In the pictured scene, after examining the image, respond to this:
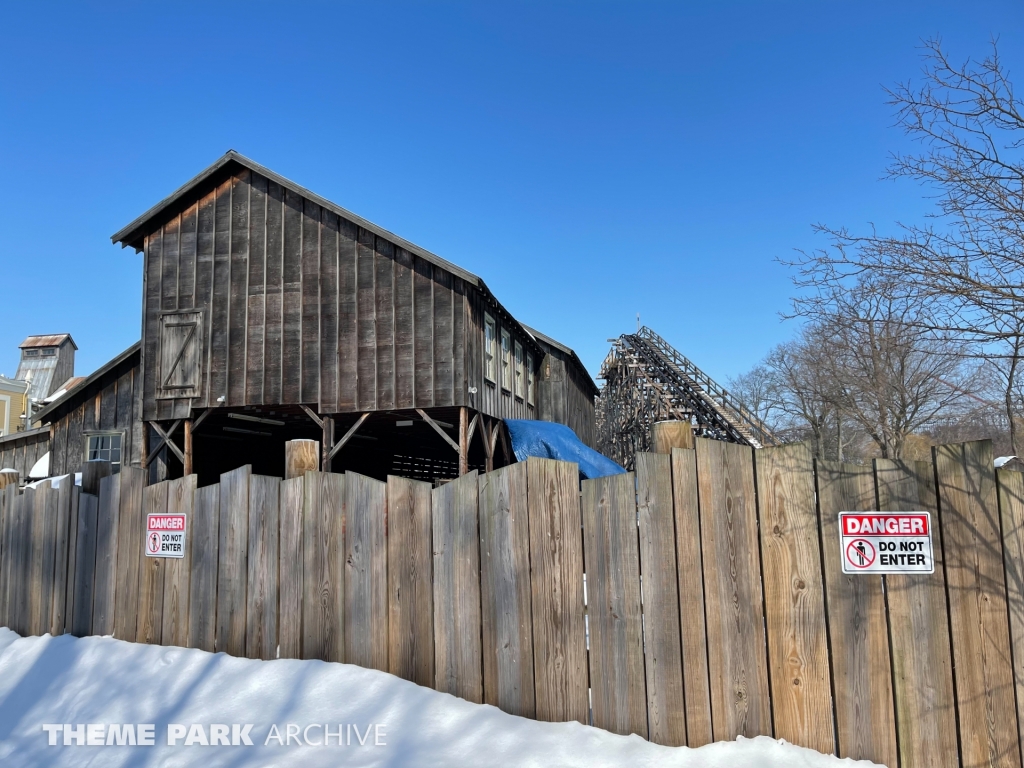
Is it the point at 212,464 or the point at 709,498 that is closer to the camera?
the point at 709,498

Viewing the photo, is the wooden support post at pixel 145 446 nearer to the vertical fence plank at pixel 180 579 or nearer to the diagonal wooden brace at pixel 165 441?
the diagonal wooden brace at pixel 165 441

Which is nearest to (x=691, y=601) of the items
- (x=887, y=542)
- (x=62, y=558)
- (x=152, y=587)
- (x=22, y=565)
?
(x=887, y=542)

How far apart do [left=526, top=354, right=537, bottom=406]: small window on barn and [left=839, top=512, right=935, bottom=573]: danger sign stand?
1910cm

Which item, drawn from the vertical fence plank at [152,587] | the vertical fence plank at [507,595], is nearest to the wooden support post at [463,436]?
the vertical fence plank at [152,587]

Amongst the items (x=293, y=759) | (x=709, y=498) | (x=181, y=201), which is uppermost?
(x=181, y=201)

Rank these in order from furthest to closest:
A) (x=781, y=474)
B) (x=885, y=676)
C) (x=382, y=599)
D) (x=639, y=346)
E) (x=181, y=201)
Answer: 1. (x=639, y=346)
2. (x=181, y=201)
3. (x=382, y=599)
4. (x=781, y=474)
5. (x=885, y=676)

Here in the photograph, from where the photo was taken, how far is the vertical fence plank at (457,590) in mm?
4707

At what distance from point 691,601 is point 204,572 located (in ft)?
12.8

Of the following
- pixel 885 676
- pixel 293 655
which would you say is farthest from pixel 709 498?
pixel 293 655

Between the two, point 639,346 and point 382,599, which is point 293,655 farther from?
point 639,346

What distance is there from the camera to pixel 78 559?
6.88 metres

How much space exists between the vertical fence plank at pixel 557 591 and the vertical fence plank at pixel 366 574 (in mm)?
1155

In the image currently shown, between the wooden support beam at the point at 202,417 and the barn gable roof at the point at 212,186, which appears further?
the wooden support beam at the point at 202,417

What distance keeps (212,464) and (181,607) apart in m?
15.8
